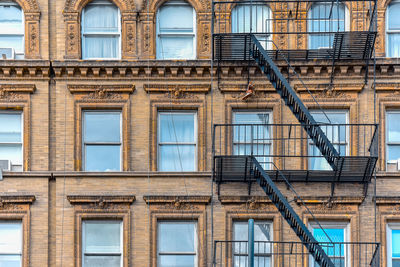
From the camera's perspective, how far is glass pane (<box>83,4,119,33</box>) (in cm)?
2422

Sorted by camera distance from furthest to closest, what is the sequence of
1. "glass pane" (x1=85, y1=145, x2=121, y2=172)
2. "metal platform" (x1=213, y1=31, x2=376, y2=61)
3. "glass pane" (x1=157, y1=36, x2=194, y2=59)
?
"glass pane" (x1=157, y1=36, x2=194, y2=59)
"glass pane" (x1=85, y1=145, x2=121, y2=172)
"metal platform" (x1=213, y1=31, x2=376, y2=61)

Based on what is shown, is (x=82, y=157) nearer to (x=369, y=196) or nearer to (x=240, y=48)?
(x=240, y=48)

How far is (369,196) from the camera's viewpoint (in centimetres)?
2302

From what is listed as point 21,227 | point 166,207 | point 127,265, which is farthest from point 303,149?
point 21,227

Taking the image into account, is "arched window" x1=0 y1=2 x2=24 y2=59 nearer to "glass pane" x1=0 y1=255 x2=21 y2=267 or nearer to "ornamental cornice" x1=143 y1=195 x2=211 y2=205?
"ornamental cornice" x1=143 y1=195 x2=211 y2=205

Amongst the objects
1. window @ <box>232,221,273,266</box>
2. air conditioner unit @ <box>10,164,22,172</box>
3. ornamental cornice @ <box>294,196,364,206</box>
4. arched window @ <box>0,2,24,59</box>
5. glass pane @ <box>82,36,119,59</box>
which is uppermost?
arched window @ <box>0,2,24,59</box>

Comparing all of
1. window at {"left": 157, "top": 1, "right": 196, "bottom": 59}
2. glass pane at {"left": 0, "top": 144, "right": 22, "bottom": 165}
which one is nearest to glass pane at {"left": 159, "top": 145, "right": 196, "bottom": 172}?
window at {"left": 157, "top": 1, "right": 196, "bottom": 59}

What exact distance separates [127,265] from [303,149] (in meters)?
5.32

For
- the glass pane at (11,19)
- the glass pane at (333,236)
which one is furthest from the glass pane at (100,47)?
the glass pane at (333,236)

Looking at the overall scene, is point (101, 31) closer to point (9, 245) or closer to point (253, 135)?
point (253, 135)

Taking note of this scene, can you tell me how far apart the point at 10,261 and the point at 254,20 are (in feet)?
29.0

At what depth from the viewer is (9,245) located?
2311 centimetres

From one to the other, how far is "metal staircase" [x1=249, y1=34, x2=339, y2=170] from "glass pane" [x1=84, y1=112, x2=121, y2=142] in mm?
3961

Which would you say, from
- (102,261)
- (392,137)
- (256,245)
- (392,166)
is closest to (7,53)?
(102,261)
